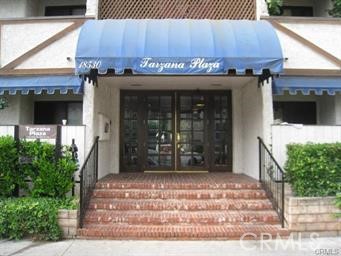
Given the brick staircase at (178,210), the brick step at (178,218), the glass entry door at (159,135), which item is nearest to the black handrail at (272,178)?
the brick staircase at (178,210)

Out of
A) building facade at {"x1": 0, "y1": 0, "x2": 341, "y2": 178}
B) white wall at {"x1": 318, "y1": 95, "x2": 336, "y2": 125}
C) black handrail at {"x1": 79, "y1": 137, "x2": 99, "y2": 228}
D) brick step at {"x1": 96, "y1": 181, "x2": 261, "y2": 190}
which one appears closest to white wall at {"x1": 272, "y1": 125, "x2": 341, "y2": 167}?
building facade at {"x1": 0, "y1": 0, "x2": 341, "y2": 178}

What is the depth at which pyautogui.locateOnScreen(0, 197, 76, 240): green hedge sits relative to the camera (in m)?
7.44

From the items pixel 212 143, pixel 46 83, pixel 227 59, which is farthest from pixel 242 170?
pixel 46 83

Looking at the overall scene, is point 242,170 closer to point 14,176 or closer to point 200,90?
point 200,90

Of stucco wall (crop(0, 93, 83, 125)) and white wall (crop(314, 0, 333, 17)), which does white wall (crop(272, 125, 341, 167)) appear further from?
stucco wall (crop(0, 93, 83, 125))

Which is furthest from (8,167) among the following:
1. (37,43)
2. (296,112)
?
(296,112)

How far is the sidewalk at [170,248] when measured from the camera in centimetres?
673

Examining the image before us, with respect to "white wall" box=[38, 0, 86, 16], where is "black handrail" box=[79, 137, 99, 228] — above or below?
below

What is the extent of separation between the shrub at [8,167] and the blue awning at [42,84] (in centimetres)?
171

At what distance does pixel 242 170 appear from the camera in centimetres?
1183

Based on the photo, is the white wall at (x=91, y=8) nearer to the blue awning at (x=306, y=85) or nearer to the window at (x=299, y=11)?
the blue awning at (x=306, y=85)

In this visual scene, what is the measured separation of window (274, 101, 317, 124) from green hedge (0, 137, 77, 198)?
7.34 m

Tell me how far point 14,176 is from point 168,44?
460 centimetres

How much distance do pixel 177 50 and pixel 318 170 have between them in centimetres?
404
